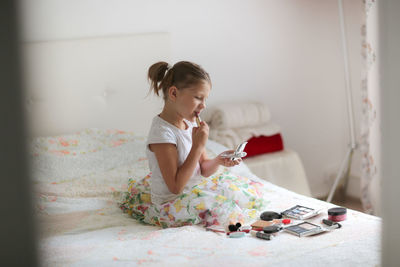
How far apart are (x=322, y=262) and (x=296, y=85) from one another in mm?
2063

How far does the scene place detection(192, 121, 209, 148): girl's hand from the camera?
1753 millimetres

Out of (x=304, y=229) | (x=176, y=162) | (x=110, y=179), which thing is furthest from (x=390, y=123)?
(x=110, y=179)

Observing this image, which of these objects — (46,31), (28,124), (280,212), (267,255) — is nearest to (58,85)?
(46,31)

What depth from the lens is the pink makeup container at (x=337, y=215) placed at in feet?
5.70

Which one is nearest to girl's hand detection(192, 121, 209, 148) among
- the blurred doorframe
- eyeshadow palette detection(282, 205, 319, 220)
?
eyeshadow palette detection(282, 205, 319, 220)

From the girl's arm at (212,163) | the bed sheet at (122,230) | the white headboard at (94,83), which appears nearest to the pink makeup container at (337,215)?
the bed sheet at (122,230)

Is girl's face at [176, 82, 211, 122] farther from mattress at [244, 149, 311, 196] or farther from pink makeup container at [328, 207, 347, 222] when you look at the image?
mattress at [244, 149, 311, 196]

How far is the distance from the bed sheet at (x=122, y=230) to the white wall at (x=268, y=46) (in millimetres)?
616

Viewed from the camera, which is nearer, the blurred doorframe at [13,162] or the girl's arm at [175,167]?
the blurred doorframe at [13,162]

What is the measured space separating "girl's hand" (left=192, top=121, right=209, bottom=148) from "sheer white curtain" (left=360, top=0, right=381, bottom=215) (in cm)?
127

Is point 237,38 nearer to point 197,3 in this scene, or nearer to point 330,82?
point 197,3

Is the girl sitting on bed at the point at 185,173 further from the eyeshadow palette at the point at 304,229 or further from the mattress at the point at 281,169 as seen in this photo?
the mattress at the point at 281,169

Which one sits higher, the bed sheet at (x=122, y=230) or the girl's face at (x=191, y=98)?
the girl's face at (x=191, y=98)

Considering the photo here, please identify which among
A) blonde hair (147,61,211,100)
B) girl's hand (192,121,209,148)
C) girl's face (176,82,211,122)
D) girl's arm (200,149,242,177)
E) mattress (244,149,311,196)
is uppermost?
blonde hair (147,61,211,100)
